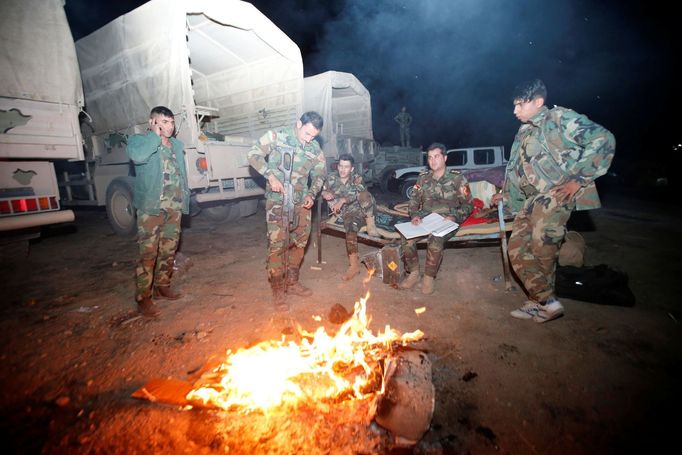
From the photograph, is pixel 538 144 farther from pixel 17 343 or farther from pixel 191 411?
pixel 17 343

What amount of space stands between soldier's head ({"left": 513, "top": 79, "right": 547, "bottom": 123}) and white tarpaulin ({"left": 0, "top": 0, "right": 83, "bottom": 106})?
5.38 meters

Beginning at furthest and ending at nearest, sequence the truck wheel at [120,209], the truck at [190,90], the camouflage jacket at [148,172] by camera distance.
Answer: the truck wheel at [120,209] < the truck at [190,90] < the camouflage jacket at [148,172]

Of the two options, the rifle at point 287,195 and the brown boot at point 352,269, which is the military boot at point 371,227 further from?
the rifle at point 287,195

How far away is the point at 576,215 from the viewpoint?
6.89 meters

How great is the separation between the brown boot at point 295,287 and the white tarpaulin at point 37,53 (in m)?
3.68

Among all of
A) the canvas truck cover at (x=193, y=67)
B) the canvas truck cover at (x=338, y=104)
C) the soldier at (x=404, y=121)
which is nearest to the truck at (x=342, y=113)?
the canvas truck cover at (x=338, y=104)

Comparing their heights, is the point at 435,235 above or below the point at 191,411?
above

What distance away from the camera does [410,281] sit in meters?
4.04

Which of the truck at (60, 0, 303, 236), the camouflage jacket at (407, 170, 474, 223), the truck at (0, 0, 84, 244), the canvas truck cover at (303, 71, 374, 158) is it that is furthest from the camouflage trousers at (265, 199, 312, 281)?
the canvas truck cover at (303, 71, 374, 158)

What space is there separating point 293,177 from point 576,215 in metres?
6.61

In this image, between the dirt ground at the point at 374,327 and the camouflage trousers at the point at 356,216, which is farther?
the camouflage trousers at the point at 356,216

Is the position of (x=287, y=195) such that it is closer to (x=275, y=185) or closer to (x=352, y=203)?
(x=275, y=185)

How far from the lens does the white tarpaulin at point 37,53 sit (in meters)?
3.61

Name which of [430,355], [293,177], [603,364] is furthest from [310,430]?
[293,177]
